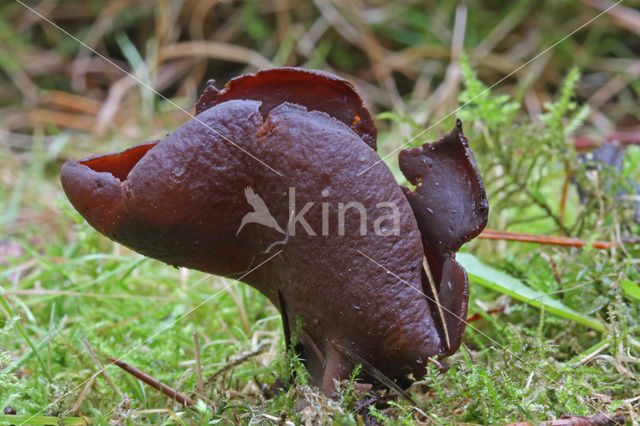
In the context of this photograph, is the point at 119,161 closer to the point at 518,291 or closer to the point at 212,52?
the point at 518,291

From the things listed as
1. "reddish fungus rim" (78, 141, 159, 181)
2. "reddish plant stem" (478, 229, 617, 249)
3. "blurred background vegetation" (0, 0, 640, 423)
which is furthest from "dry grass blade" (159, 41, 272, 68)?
"reddish fungus rim" (78, 141, 159, 181)

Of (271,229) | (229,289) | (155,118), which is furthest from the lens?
(155,118)

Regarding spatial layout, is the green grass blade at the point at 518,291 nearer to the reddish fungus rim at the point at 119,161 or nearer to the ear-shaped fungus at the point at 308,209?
the ear-shaped fungus at the point at 308,209

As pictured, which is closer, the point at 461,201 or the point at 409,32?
the point at 461,201

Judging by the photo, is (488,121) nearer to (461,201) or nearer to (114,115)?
(461,201)

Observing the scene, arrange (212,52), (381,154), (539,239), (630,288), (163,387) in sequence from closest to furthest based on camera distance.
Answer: (163,387) → (630,288) → (539,239) → (381,154) → (212,52)

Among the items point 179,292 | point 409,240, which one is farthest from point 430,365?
point 179,292

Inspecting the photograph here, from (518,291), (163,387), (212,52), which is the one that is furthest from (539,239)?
(212,52)
